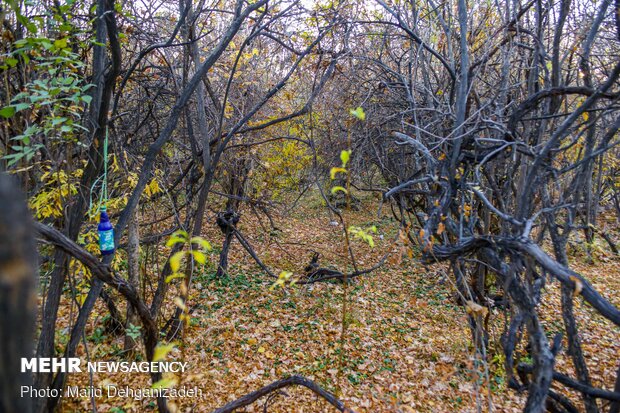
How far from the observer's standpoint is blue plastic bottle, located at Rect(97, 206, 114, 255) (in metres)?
2.03

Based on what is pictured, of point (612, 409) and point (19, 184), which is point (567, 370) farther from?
point (19, 184)

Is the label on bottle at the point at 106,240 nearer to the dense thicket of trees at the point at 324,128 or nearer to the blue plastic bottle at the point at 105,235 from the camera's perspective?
the blue plastic bottle at the point at 105,235

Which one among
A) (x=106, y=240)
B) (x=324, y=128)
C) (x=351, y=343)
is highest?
(x=324, y=128)

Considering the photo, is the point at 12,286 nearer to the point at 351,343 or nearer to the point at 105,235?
the point at 105,235

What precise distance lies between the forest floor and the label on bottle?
1.52m

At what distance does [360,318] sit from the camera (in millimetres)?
5359

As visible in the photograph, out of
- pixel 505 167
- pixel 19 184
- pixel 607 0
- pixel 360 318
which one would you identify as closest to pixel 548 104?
pixel 607 0

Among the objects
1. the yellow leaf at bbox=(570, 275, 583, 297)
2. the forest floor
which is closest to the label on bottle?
the forest floor

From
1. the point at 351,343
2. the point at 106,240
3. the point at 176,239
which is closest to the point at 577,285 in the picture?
the point at 176,239

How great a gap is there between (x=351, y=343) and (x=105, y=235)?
11.9ft

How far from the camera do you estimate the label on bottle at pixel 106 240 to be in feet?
6.69

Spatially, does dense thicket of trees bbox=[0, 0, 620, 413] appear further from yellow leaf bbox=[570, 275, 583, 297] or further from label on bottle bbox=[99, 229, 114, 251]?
label on bottle bbox=[99, 229, 114, 251]

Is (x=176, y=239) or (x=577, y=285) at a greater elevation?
(x=176, y=239)

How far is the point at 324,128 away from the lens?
6.46m
